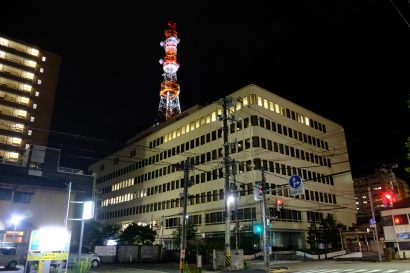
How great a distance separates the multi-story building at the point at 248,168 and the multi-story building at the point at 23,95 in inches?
870

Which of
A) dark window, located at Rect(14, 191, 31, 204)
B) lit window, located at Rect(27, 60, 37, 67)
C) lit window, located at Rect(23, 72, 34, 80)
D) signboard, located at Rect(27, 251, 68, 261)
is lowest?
signboard, located at Rect(27, 251, 68, 261)

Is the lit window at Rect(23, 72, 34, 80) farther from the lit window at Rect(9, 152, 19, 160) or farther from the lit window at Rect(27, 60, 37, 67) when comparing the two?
the lit window at Rect(9, 152, 19, 160)

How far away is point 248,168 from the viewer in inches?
2026

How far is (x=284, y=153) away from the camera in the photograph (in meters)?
56.1

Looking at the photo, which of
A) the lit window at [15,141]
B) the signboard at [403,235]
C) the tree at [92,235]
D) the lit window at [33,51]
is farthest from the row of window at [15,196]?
the lit window at [33,51]

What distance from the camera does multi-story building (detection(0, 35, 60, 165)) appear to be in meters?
71.2

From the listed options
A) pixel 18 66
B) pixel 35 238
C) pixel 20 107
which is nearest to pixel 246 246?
pixel 35 238

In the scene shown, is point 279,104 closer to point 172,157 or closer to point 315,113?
point 315,113

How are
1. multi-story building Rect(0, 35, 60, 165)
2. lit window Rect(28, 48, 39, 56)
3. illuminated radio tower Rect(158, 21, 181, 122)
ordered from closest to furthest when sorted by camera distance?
1. multi-story building Rect(0, 35, 60, 165)
2. lit window Rect(28, 48, 39, 56)
3. illuminated radio tower Rect(158, 21, 181, 122)

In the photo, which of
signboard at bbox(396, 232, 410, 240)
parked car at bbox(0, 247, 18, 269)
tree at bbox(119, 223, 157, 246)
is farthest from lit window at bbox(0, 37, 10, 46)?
signboard at bbox(396, 232, 410, 240)

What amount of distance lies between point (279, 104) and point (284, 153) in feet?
30.4

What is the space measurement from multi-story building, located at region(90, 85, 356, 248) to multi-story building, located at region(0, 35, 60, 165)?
2210 centimetres

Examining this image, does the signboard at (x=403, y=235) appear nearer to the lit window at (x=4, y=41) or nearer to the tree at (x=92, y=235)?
the tree at (x=92, y=235)

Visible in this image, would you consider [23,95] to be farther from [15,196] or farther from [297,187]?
[297,187]
